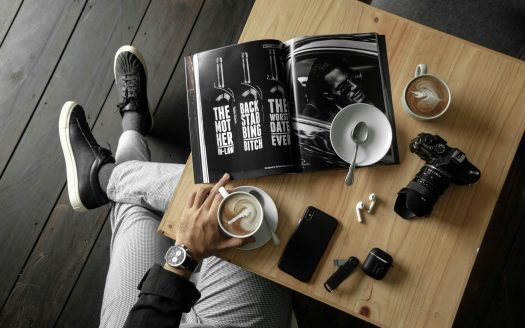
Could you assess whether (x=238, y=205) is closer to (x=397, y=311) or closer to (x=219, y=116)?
(x=219, y=116)

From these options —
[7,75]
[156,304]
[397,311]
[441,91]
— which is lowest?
[156,304]

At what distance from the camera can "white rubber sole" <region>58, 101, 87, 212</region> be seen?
4.25ft

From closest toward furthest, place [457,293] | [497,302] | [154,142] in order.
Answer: [457,293] < [497,302] < [154,142]

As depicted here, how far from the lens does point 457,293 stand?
808 millimetres

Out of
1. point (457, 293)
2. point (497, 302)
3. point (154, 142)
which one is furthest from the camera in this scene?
point (154, 142)

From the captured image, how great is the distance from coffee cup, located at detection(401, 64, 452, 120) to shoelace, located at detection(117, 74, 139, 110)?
3.19 feet

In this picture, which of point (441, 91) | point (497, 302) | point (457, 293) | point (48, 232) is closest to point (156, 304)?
point (457, 293)

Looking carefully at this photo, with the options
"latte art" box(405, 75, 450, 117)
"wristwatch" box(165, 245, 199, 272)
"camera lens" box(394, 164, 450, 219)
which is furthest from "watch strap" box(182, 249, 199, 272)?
"latte art" box(405, 75, 450, 117)

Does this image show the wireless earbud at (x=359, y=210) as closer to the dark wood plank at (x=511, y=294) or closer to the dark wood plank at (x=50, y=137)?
the dark wood plank at (x=511, y=294)

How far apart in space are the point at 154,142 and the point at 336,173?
894 millimetres

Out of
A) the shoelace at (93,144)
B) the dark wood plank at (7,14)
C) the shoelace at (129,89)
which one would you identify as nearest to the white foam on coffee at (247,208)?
the shoelace at (93,144)

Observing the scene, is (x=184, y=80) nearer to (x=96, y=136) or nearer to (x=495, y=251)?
(x=96, y=136)

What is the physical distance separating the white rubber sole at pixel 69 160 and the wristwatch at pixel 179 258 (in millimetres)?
581

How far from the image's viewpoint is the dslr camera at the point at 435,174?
2.51ft
